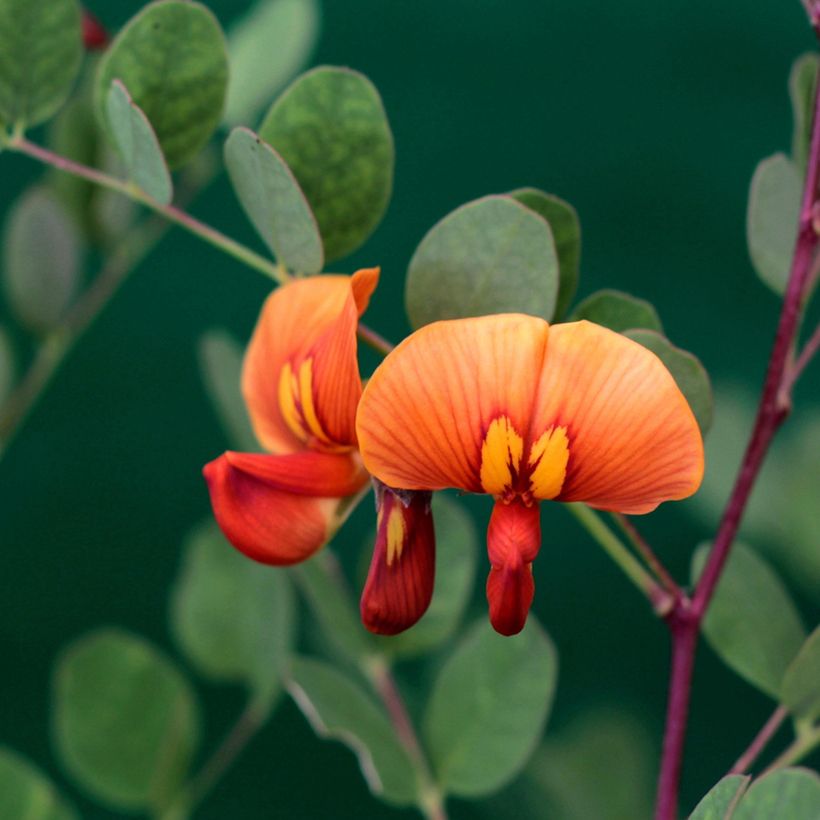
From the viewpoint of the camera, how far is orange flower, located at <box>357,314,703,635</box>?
333 millimetres

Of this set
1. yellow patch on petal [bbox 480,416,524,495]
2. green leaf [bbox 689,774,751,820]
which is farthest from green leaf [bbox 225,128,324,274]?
green leaf [bbox 689,774,751,820]

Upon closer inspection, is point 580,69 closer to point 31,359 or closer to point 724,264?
point 724,264

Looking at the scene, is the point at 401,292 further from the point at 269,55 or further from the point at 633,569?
the point at 633,569

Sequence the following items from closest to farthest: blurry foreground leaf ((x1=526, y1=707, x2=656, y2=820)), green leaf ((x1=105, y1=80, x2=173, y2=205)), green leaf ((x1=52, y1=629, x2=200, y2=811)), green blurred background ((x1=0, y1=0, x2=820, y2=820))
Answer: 1. green leaf ((x1=105, y1=80, x2=173, y2=205))
2. green leaf ((x1=52, y1=629, x2=200, y2=811))
3. blurry foreground leaf ((x1=526, y1=707, x2=656, y2=820))
4. green blurred background ((x1=0, y1=0, x2=820, y2=820))

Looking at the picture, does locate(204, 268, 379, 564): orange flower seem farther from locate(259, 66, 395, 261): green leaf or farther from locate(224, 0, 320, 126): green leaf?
locate(224, 0, 320, 126): green leaf

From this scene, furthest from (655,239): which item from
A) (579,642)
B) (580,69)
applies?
(579,642)

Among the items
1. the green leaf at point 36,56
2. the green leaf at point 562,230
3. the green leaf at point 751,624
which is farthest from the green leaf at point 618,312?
the green leaf at point 36,56

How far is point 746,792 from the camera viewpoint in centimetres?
39

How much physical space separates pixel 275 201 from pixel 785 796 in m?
0.25

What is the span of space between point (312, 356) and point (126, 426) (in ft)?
2.61

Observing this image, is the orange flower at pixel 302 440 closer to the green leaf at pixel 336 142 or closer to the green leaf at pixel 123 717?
the green leaf at pixel 336 142

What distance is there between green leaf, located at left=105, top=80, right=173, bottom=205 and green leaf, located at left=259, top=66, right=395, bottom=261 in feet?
0.13

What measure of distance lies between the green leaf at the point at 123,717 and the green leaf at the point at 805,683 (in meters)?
0.33

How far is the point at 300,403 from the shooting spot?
1.38 ft
